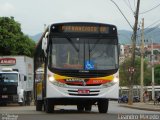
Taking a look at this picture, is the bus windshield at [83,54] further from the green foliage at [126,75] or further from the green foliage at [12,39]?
the green foliage at [126,75]

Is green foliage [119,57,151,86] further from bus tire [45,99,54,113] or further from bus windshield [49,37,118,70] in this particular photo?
bus windshield [49,37,118,70]

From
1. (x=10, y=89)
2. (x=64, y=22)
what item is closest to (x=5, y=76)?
(x=10, y=89)

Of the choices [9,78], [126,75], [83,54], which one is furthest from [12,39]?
[83,54]

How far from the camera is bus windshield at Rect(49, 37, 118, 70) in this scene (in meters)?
23.0

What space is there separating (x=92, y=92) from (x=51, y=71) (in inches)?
73.2

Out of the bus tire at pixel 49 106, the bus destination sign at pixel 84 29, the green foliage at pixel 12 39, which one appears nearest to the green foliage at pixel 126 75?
the green foliage at pixel 12 39

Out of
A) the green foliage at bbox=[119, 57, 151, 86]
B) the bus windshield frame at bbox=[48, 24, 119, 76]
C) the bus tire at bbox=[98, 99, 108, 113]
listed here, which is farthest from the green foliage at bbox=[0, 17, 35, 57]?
the bus windshield frame at bbox=[48, 24, 119, 76]

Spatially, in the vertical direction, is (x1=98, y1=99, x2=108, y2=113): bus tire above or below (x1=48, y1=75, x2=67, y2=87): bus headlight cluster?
below

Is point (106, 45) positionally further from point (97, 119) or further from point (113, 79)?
point (97, 119)

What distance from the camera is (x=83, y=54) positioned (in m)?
23.1

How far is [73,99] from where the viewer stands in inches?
917

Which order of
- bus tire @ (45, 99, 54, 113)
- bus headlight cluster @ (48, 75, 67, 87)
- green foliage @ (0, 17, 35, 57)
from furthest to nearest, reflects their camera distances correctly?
green foliage @ (0, 17, 35, 57) < bus tire @ (45, 99, 54, 113) < bus headlight cluster @ (48, 75, 67, 87)

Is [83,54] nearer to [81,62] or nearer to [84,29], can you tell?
[81,62]

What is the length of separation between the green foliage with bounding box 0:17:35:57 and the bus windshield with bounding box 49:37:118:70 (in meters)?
48.8
